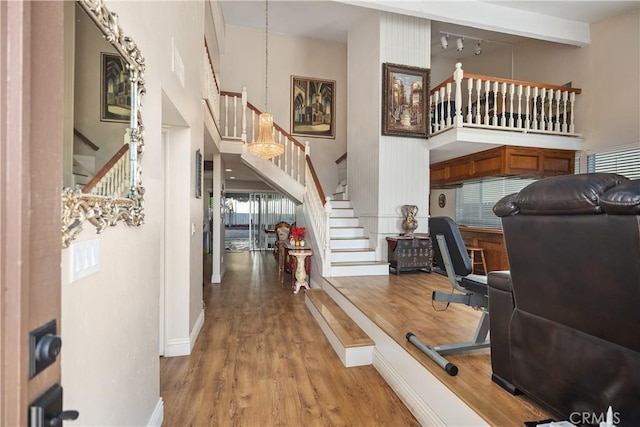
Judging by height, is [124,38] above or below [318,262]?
above

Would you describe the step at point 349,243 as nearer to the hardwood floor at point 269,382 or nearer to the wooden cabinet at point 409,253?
the wooden cabinet at point 409,253

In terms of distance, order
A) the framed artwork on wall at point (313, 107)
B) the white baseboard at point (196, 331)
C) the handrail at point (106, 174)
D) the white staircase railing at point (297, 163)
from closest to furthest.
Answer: the handrail at point (106, 174), the white baseboard at point (196, 331), the white staircase railing at point (297, 163), the framed artwork on wall at point (313, 107)

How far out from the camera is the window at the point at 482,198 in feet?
21.0

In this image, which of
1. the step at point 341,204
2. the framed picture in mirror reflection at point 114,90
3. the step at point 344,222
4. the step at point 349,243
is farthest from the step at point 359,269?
the framed picture in mirror reflection at point 114,90

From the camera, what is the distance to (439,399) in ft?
6.39

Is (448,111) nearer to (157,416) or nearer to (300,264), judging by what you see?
(300,264)

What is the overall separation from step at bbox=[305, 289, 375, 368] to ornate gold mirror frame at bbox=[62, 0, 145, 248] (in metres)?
2.09

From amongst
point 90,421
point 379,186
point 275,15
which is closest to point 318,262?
point 379,186

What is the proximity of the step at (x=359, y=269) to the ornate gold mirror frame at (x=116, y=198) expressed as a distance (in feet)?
12.2

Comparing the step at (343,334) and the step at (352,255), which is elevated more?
the step at (352,255)

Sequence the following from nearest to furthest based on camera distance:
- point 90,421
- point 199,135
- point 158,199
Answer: point 90,421
point 158,199
point 199,135

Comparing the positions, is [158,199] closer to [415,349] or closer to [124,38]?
[124,38]

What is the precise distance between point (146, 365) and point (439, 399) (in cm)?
178

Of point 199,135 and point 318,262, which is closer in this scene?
point 199,135
